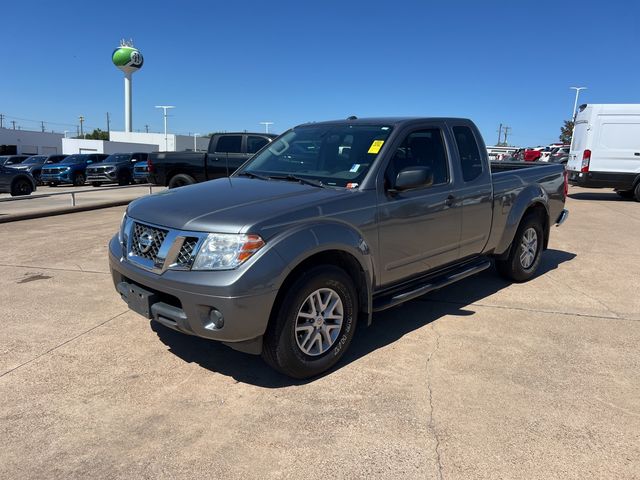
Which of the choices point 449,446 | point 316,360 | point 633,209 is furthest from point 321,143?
point 633,209

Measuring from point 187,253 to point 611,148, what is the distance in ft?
50.5

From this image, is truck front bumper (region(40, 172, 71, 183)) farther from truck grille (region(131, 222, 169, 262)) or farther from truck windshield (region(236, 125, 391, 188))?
truck grille (region(131, 222, 169, 262))

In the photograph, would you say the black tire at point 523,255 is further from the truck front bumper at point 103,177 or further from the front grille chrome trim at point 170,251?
the truck front bumper at point 103,177

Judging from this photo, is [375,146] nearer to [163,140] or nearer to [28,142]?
[163,140]

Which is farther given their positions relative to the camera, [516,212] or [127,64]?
[127,64]

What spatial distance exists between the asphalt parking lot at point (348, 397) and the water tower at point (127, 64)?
71.6 meters

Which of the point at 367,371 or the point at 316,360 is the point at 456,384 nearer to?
the point at 367,371

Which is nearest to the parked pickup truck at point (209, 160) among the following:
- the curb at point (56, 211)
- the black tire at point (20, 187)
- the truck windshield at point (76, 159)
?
the curb at point (56, 211)

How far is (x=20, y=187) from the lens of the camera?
1662 cm

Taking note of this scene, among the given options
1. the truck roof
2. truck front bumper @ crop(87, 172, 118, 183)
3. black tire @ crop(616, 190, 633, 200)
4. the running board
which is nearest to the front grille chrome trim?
the running board

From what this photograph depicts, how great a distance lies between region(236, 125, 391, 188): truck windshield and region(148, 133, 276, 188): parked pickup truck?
26.1 feet

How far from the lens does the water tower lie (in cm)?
6856

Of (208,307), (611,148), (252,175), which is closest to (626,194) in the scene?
(611,148)

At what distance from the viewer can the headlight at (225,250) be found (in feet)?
9.67
